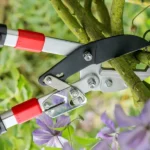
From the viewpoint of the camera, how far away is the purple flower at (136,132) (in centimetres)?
25

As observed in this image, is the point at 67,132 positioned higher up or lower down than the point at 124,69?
lower down

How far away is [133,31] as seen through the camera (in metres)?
0.56

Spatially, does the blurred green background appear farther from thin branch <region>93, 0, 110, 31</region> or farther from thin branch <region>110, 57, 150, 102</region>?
thin branch <region>110, 57, 150, 102</region>

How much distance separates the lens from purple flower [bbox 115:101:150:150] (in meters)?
0.25

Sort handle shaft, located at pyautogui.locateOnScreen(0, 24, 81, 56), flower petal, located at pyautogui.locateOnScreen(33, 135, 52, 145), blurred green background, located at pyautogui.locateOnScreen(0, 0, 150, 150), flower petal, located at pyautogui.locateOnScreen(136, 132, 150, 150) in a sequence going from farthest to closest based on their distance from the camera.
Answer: blurred green background, located at pyautogui.locateOnScreen(0, 0, 150, 150), flower petal, located at pyautogui.locateOnScreen(33, 135, 52, 145), handle shaft, located at pyautogui.locateOnScreen(0, 24, 81, 56), flower petal, located at pyautogui.locateOnScreen(136, 132, 150, 150)

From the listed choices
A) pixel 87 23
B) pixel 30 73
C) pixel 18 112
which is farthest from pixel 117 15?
pixel 30 73

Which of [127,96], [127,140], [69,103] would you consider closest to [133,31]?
[127,96]

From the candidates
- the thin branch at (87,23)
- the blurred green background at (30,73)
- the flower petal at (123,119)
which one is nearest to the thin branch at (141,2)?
the blurred green background at (30,73)

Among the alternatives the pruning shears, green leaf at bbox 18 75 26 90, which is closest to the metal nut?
the pruning shears

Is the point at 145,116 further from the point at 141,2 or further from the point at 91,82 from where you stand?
the point at 141,2

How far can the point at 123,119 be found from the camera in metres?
0.26

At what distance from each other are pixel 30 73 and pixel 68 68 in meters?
0.24

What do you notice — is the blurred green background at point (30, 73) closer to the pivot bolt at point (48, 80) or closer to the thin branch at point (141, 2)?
the thin branch at point (141, 2)

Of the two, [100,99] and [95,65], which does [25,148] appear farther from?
[95,65]
